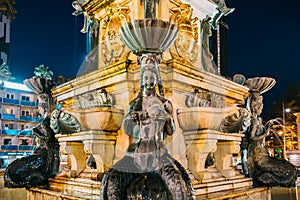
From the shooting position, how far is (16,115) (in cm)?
4278

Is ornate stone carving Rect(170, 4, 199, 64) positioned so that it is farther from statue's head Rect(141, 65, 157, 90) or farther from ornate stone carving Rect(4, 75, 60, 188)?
ornate stone carving Rect(4, 75, 60, 188)

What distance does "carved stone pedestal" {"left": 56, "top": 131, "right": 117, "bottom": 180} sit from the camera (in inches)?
187

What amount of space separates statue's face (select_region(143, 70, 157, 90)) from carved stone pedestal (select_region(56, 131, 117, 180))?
1.25m

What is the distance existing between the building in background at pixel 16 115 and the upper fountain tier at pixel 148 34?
38.0 metres

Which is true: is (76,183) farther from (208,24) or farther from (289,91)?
(289,91)

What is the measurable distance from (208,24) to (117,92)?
136 inches

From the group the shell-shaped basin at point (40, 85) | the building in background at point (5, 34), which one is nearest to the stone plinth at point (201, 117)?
the shell-shaped basin at point (40, 85)

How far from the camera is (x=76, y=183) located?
Result: 4762 mm

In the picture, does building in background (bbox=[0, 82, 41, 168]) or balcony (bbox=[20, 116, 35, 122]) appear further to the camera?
balcony (bbox=[20, 116, 35, 122])

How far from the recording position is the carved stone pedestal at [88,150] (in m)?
4.75

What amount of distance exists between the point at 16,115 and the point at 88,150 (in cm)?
4164

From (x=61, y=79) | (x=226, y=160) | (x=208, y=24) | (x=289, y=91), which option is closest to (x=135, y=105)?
(x=226, y=160)

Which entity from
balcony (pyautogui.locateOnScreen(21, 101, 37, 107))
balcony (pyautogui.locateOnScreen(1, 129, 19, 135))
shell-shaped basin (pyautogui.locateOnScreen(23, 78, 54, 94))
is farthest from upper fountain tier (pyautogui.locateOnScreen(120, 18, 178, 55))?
balcony (pyautogui.locateOnScreen(21, 101, 37, 107))

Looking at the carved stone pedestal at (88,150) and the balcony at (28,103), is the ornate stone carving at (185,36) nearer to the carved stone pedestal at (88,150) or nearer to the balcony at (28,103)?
the carved stone pedestal at (88,150)
